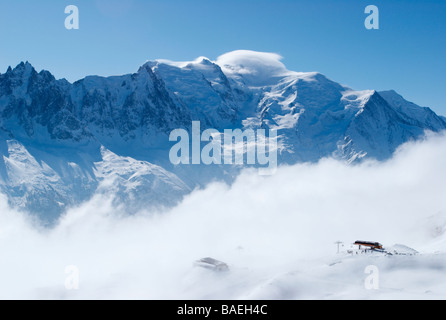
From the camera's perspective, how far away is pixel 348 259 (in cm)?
12000

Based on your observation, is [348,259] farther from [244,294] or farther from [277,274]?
[244,294]

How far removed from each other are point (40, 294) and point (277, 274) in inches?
2065

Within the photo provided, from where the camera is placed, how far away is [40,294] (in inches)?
4562
